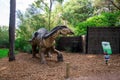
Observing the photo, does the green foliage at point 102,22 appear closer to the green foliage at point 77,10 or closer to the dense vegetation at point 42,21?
the dense vegetation at point 42,21

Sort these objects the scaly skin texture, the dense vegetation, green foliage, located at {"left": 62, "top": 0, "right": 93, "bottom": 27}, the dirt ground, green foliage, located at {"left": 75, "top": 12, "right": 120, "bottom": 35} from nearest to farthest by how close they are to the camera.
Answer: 1. the dirt ground
2. the scaly skin texture
3. the dense vegetation
4. green foliage, located at {"left": 75, "top": 12, "right": 120, "bottom": 35}
5. green foliage, located at {"left": 62, "top": 0, "right": 93, "bottom": 27}

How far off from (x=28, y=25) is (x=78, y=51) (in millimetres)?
4078

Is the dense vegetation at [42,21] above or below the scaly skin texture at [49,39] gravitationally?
above

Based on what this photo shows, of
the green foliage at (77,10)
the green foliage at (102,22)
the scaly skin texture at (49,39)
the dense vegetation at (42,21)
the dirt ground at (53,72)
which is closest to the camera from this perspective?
the dirt ground at (53,72)

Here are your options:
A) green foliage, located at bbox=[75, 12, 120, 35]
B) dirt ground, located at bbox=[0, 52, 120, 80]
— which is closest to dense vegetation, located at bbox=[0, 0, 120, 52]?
green foliage, located at bbox=[75, 12, 120, 35]

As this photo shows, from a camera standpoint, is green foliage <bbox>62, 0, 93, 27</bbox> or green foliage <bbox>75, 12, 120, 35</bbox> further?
green foliage <bbox>62, 0, 93, 27</bbox>

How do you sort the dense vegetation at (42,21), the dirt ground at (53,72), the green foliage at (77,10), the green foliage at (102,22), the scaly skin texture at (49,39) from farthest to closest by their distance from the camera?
the green foliage at (77,10)
the green foliage at (102,22)
the dense vegetation at (42,21)
the scaly skin texture at (49,39)
the dirt ground at (53,72)

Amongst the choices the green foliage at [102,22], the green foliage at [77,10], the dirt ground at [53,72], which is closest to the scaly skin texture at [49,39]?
the dirt ground at [53,72]

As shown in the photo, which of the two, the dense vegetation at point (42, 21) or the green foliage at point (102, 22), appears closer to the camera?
the dense vegetation at point (42, 21)

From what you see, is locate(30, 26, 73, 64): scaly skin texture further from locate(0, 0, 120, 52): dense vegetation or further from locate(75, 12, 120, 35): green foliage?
locate(75, 12, 120, 35): green foliage

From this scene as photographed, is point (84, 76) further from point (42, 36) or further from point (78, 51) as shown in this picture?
point (78, 51)

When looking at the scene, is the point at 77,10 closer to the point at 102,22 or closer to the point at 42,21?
the point at 102,22

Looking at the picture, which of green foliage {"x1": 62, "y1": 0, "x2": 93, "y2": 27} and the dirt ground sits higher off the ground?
green foliage {"x1": 62, "y1": 0, "x2": 93, "y2": 27}

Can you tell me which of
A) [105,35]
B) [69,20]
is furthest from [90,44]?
[69,20]
